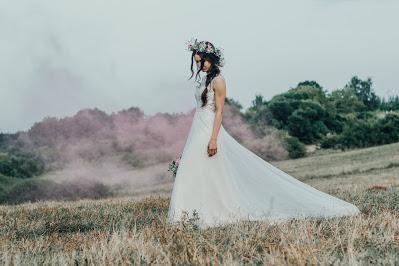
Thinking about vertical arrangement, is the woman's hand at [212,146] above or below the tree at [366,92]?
below

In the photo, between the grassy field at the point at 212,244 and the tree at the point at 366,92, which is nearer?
the grassy field at the point at 212,244

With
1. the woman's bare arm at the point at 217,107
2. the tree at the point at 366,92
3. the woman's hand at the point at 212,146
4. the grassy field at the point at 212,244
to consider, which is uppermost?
the tree at the point at 366,92

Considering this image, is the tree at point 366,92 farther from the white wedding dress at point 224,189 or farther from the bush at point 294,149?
the white wedding dress at point 224,189

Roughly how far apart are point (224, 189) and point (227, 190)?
5 centimetres

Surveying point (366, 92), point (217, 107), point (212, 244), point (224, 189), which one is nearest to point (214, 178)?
point (224, 189)

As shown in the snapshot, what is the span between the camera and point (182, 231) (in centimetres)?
618

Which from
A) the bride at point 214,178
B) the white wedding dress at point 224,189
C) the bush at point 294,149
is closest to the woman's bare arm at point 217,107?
the bride at point 214,178

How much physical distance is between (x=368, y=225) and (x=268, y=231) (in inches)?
44.6

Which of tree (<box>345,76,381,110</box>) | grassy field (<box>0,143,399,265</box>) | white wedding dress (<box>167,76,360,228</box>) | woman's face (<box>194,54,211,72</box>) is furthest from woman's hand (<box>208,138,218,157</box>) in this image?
tree (<box>345,76,381,110</box>)

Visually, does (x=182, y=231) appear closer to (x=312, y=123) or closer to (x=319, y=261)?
(x=319, y=261)

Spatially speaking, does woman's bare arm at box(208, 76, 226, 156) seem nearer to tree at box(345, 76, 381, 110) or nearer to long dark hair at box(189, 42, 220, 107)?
long dark hair at box(189, 42, 220, 107)

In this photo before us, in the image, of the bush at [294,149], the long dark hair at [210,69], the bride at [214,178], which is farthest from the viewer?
the bush at [294,149]

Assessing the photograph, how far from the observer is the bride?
830cm

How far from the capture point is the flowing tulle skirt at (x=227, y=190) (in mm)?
8297
